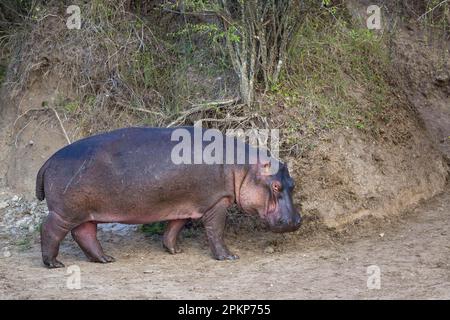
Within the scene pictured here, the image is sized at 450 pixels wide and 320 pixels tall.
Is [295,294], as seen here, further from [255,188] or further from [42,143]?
[42,143]

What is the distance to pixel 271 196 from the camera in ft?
26.2

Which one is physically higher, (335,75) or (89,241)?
(335,75)

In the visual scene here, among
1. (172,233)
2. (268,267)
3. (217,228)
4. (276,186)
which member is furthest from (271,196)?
(172,233)

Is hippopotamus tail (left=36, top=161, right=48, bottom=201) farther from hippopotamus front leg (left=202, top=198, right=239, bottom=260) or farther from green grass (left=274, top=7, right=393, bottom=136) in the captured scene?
green grass (left=274, top=7, right=393, bottom=136)

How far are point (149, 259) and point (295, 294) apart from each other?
6.17ft

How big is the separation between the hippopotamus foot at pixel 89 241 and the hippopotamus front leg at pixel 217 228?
1.01 metres

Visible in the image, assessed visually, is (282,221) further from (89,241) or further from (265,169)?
(89,241)

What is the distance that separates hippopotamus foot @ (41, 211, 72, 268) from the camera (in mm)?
7641

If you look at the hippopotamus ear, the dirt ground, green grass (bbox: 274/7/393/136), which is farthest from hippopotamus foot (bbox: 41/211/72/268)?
green grass (bbox: 274/7/393/136)

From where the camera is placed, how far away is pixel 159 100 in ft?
32.1

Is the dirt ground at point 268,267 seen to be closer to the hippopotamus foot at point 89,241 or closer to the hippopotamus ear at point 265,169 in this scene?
the hippopotamus foot at point 89,241

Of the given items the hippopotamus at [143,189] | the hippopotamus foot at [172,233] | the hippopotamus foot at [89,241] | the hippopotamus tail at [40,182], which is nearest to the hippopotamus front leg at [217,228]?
the hippopotamus at [143,189]

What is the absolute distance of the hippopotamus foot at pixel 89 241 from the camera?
7.86 meters

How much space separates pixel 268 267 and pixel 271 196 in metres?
0.73
